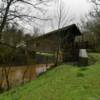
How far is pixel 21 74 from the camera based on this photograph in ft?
49.8

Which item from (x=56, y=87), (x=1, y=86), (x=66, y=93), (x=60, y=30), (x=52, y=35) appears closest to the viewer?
(x=66, y=93)

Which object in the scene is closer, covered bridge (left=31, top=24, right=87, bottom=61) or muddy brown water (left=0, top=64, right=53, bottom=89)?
muddy brown water (left=0, top=64, right=53, bottom=89)

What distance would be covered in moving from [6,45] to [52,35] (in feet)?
42.6

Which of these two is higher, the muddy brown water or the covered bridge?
the covered bridge

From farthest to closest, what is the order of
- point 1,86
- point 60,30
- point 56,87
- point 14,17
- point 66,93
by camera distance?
point 60,30, point 14,17, point 1,86, point 56,87, point 66,93

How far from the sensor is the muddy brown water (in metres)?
13.9

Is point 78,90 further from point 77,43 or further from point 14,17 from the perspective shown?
point 77,43

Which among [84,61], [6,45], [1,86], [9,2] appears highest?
[9,2]

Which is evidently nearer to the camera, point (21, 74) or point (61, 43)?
point (21, 74)

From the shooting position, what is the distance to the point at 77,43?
32188 mm

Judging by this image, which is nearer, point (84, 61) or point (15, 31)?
point (84, 61)

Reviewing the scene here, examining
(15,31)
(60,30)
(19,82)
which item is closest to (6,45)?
(19,82)

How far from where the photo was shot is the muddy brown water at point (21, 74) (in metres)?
13.9

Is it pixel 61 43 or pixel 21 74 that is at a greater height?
pixel 61 43
